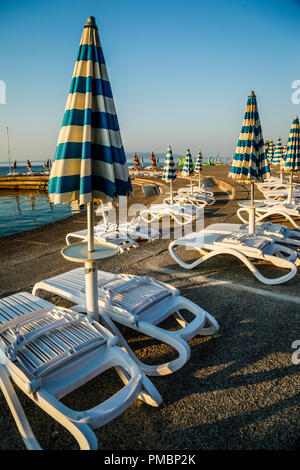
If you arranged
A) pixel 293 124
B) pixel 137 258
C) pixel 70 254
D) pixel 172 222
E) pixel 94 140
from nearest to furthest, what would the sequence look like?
pixel 94 140 < pixel 70 254 < pixel 137 258 < pixel 293 124 < pixel 172 222

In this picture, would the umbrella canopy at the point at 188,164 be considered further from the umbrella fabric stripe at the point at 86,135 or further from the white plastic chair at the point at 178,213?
the umbrella fabric stripe at the point at 86,135

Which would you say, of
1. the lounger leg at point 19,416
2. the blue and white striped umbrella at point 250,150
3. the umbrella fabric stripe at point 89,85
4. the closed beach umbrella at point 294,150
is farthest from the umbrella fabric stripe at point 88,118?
the closed beach umbrella at point 294,150

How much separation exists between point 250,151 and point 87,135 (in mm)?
4025

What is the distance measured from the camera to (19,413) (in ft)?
6.93

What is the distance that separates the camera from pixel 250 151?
18.3 ft

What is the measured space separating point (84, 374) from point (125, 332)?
4.22ft

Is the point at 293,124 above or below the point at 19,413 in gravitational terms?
above

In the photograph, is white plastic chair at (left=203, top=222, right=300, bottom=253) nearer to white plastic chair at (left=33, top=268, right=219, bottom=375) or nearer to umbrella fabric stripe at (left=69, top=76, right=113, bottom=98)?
white plastic chair at (left=33, top=268, right=219, bottom=375)

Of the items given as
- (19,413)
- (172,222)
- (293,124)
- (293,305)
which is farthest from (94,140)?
(293,124)

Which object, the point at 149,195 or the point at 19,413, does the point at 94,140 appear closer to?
the point at 19,413

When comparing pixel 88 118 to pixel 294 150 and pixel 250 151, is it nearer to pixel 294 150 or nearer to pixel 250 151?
pixel 250 151

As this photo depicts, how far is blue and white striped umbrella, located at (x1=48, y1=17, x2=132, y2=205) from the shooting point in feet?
7.93

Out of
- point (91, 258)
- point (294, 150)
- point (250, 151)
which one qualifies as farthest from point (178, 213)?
point (91, 258)
